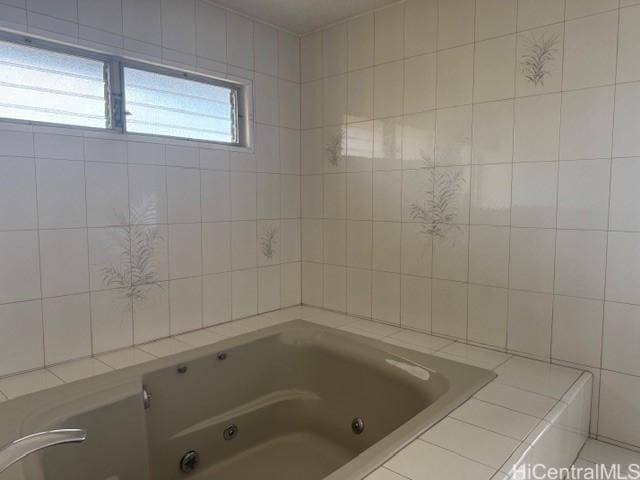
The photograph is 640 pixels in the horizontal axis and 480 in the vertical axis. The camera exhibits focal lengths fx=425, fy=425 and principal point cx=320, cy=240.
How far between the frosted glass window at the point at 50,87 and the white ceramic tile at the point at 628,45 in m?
2.08

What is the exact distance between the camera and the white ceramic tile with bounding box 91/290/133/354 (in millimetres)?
1860

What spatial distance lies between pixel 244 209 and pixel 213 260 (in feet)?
1.12

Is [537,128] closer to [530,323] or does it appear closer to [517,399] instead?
[530,323]

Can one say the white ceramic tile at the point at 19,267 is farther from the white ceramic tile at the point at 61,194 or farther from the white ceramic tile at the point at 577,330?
the white ceramic tile at the point at 577,330

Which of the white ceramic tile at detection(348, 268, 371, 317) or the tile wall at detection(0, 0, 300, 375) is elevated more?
the tile wall at detection(0, 0, 300, 375)

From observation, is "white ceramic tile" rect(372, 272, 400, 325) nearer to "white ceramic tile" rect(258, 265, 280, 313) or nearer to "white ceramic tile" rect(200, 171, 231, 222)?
"white ceramic tile" rect(258, 265, 280, 313)

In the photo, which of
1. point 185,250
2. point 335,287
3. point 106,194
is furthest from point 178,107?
point 335,287

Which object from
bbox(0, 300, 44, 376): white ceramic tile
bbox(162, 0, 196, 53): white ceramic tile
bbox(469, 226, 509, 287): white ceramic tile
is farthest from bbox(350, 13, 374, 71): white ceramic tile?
bbox(0, 300, 44, 376): white ceramic tile

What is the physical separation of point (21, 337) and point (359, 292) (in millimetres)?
1604

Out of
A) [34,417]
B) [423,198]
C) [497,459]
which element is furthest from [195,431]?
[423,198]

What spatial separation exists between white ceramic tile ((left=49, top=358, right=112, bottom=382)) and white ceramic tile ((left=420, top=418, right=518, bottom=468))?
4.21 feet

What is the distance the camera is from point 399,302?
226 cm

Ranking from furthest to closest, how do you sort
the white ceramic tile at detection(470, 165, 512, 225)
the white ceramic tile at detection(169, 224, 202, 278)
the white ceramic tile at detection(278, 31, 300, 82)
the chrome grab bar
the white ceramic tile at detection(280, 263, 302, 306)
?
1. the white ceramic tile at detection(280, 263, 302, 306)
2. the white ceramic tile at detection(278, 31, 300, 82)
3. the white ceramic tile at detection(169, 224, 202, 278)
4. the white ceramic tile at detection(470, 165, 512, 225)
5. the chrome grab bar

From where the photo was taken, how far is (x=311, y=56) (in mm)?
2594
